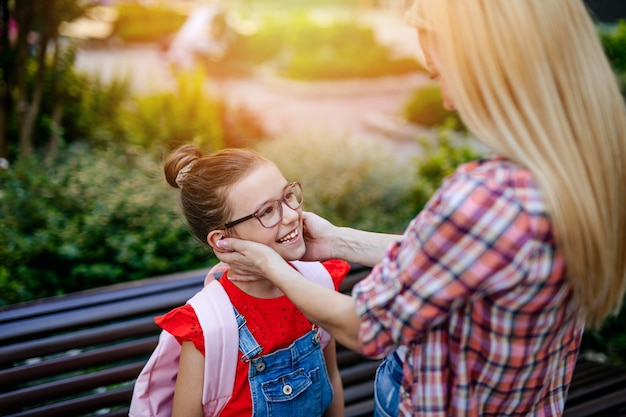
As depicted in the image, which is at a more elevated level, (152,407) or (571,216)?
(571,216)

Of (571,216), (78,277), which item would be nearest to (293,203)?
(571,216)

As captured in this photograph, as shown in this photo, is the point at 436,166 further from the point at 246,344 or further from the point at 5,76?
the point at 246,344

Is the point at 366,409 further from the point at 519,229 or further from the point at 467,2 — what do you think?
the point at 467,2

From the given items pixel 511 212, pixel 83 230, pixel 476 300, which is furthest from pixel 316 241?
pixel 83 230

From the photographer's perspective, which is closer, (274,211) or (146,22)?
(274,211)

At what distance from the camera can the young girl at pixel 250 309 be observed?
1756mm

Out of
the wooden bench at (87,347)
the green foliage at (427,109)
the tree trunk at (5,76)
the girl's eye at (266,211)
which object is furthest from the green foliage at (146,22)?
the girl's eye at (266,211)

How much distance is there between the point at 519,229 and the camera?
118 cm

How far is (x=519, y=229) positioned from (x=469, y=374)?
366 mm

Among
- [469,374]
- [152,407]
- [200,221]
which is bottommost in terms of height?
[152,407]

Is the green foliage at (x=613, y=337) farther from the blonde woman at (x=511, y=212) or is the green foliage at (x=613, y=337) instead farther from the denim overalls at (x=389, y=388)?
the blonde woman at (x=511, y=212)

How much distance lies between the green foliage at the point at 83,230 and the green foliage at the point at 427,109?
9.96ft

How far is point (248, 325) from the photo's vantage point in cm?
182

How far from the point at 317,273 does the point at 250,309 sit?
0.26 meters
